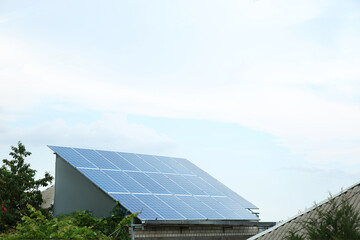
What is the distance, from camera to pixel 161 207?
20.4 m

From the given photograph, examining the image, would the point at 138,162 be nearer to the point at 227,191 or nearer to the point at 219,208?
the point at 219,208

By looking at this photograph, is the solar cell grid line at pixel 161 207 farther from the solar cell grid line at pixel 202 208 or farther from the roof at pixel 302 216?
the roof at pixel 302 216

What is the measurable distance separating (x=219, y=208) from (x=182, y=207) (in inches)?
105

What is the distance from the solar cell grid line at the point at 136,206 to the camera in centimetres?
1898

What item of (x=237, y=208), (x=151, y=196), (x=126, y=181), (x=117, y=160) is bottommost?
(x=237, y=208)

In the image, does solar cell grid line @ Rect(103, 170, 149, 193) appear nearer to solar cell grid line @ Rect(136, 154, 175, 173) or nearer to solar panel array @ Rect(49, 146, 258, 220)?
solar panel array @ Rect(49, 146, 258, 220)

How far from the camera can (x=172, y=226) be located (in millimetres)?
20234

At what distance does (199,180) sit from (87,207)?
23.6 feet

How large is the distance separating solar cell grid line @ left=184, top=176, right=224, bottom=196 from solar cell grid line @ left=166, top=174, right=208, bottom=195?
0.41 m

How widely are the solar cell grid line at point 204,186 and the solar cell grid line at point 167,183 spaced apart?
67.6 inches

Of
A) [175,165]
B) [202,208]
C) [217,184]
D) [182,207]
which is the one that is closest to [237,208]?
[217,184]

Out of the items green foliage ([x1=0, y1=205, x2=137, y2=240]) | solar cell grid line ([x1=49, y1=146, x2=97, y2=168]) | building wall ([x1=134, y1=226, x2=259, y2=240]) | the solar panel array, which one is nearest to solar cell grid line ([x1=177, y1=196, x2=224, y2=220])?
the solar panel array

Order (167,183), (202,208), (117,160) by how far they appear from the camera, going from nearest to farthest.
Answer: (202,208) → (167,183) → (117,160)

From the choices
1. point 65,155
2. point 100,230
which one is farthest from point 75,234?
point 65,155
